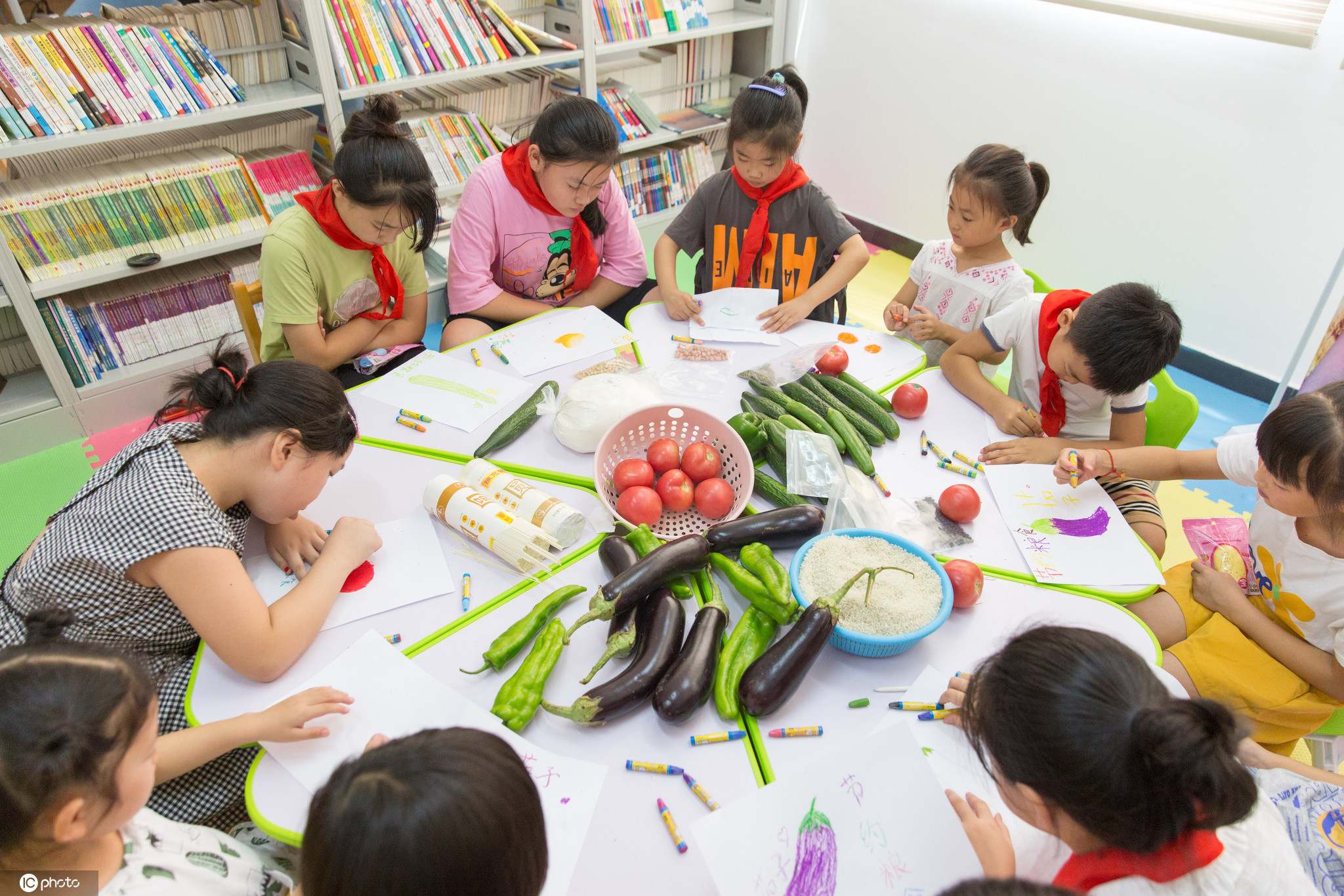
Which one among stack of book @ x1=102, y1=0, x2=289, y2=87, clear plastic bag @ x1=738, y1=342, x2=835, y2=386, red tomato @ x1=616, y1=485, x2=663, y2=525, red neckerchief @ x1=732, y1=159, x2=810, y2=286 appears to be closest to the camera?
red tomato @ x1=616, y1=485, x2=663, y2=525

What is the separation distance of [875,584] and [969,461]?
586mm

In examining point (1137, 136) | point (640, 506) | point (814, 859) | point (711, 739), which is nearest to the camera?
point (814, 859)

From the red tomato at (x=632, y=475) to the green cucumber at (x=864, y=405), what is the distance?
59cm

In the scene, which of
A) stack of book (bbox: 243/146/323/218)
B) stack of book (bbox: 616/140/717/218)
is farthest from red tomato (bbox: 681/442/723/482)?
stack of book (bbox: 616/140/717/218)

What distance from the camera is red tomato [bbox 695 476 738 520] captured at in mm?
1559

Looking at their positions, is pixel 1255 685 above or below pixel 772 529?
below

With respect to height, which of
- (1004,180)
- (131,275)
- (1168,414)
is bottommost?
(131,275)

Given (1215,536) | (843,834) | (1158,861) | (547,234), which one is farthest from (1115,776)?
(547,234)

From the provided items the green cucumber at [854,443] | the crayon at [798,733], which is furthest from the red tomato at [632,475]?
the crayon at [798,733]

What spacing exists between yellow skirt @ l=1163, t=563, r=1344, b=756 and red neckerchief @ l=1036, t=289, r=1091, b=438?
629 mm

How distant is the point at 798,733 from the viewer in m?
1.20

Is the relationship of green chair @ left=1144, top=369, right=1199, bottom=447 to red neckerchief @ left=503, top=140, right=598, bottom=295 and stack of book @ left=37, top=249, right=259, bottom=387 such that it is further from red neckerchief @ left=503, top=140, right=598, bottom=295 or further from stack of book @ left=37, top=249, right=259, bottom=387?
stack of book @ left=37, top=249, right=259, bottom=387

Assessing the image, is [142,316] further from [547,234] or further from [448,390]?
[448,390]

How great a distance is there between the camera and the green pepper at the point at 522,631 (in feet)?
4.19
